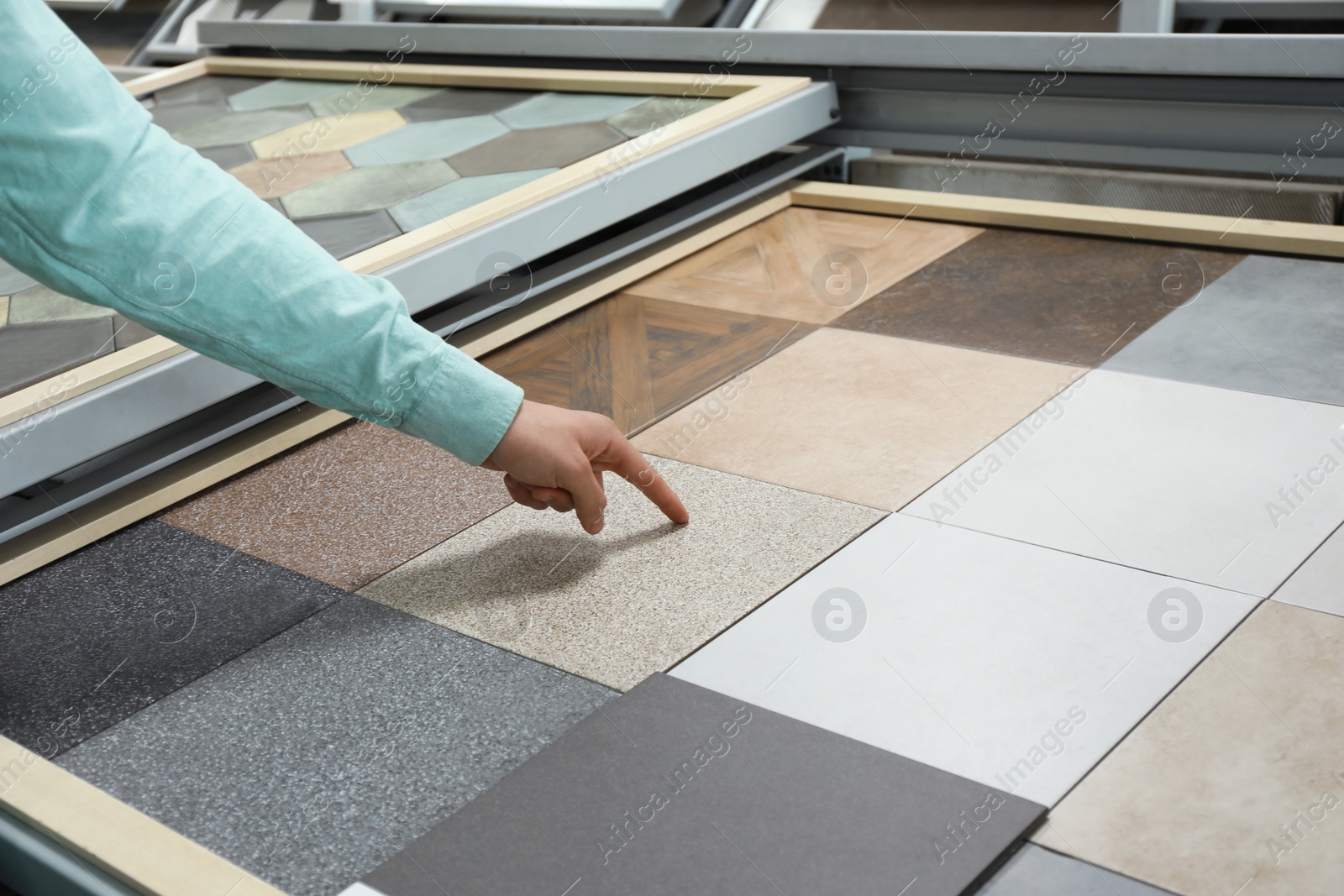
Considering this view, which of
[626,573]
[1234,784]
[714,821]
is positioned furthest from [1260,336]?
[714,821]

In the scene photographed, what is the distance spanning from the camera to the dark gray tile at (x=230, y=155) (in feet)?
8.43

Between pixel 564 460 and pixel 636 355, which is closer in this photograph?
pixel 564 460

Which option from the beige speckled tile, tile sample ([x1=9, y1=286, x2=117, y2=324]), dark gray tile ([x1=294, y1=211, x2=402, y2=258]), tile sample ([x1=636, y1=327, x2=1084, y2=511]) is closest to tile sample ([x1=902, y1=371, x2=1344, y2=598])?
tile sample ([x1=636, y1=327, x2=1084, y2=511])

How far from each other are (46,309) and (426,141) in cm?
97

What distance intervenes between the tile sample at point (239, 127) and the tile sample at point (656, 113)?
2.87ft

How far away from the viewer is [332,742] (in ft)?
→ 3.81

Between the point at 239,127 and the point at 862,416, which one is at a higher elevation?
the point at 239,127

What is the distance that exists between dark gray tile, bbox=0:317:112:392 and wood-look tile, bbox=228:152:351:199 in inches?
24.8

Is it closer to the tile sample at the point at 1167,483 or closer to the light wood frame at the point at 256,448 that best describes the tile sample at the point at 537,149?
the light wood frame at the point at 256,448

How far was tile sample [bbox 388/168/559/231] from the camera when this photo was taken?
6.86 ft

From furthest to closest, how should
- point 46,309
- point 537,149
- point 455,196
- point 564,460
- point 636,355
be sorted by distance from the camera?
point 537,149 → point 455,196 → point 636,355 → point 46,309 → point 564,460

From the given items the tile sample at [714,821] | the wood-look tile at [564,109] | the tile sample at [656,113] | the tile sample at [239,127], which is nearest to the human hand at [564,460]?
the tile sample at [714,821]

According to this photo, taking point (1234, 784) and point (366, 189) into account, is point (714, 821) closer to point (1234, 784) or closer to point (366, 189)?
point (1234, 784)

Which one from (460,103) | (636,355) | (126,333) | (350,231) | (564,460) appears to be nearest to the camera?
(564,460)
